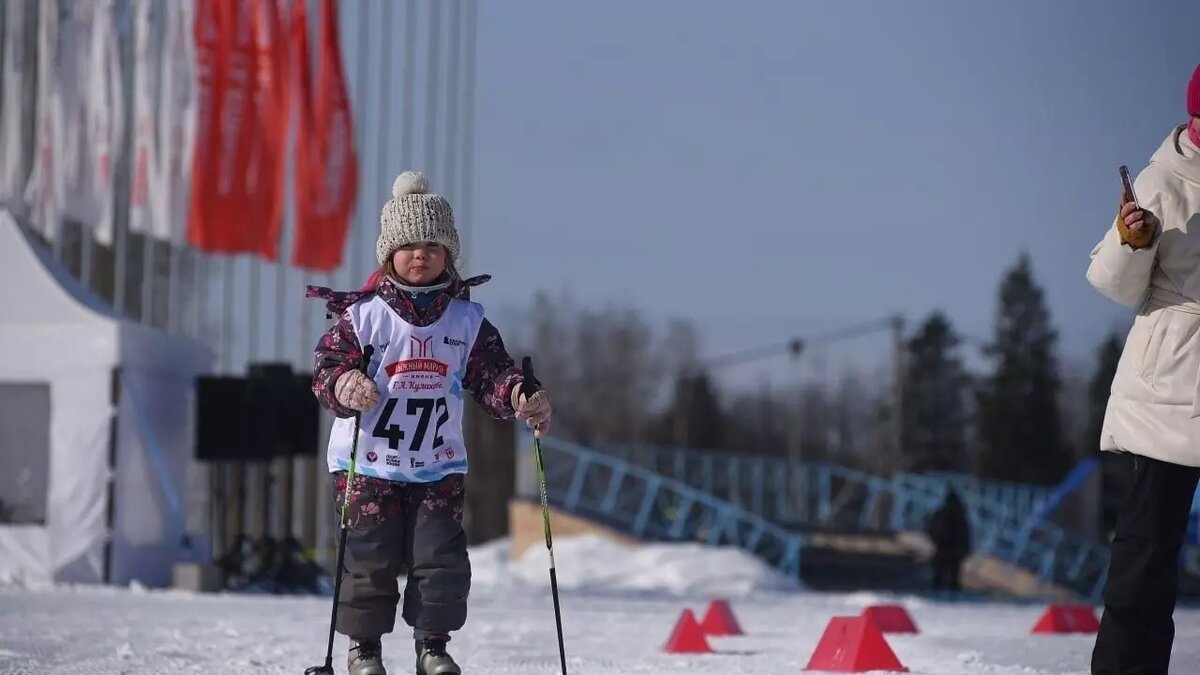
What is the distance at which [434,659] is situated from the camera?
4.98 meters

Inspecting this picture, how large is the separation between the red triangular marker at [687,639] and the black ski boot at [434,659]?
244 centimetres

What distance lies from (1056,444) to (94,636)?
137 ft

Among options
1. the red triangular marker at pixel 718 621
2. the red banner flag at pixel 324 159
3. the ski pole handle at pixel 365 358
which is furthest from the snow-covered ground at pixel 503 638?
the red banner flag at pixel 324 159

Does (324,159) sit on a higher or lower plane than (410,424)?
higher

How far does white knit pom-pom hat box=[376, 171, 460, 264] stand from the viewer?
5.14 meters

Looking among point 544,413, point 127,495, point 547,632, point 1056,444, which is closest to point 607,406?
point 1056,444

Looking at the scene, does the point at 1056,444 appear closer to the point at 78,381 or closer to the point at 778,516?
the point at 778,516

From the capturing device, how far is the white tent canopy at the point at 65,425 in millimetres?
12609

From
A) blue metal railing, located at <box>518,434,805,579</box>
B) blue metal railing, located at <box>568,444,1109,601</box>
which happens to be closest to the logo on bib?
blue metal railing, located at <box>518,434,805,579</box>

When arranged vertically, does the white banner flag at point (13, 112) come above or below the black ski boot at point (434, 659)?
above

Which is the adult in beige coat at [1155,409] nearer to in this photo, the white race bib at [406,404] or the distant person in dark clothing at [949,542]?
the white race bib at [406,404]

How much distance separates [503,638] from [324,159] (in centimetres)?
1133

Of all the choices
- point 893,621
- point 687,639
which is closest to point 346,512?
point 687,639

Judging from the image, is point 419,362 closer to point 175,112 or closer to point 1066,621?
point 1066,621
